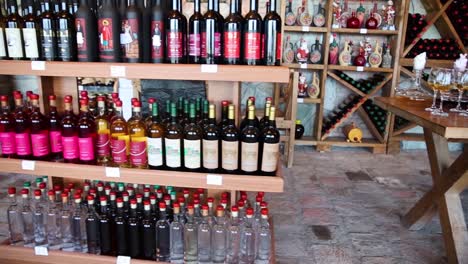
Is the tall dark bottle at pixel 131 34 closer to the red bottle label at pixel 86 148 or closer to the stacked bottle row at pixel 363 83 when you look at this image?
the red bottle label at pixel 86 148

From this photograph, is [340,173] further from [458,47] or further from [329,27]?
[458,47]

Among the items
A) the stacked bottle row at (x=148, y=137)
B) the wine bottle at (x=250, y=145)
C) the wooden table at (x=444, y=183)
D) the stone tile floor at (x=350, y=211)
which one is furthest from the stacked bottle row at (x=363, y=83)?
the wine bottle at (x=250, y=145)

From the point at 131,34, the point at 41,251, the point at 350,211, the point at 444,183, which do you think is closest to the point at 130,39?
the point at 131,34

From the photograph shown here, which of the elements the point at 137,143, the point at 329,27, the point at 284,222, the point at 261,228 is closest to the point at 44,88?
the point at 137,143

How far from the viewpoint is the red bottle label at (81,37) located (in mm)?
1472

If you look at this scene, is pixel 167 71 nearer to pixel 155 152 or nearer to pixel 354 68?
pixel 155 152

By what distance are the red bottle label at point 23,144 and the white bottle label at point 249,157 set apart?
981 mm

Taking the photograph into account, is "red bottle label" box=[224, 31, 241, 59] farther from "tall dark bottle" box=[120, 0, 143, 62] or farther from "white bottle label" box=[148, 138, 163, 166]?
"white bottle label" box=[148, 138, 163, 166]

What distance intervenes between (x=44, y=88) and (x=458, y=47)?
4.01 m

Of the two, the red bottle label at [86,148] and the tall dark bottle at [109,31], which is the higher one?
the tall dark bottle at [109,31]

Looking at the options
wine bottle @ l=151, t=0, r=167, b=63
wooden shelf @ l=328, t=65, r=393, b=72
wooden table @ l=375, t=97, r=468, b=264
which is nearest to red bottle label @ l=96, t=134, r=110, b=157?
wine bottle @ l=151, t=0, r=167, b=63

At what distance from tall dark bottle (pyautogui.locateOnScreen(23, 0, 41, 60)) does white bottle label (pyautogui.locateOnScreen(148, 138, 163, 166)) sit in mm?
619

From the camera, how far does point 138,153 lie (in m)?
1.57

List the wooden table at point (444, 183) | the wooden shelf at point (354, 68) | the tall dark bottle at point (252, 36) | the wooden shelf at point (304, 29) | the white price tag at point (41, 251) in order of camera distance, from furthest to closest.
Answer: the wooden shelf at point (354, 68) → the wooden shelf at point (304, 29) → the wooden table at point (444, 183) → the white price tag at point (41, 251) → the tall dark bottle at point (252, 36)
